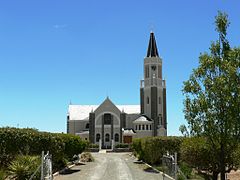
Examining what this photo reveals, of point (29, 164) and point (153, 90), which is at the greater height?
point (153, 90)

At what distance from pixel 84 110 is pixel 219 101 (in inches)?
2797

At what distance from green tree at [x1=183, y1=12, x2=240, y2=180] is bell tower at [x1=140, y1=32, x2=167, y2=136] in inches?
2371

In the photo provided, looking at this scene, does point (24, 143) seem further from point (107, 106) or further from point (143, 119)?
point (107, 106)

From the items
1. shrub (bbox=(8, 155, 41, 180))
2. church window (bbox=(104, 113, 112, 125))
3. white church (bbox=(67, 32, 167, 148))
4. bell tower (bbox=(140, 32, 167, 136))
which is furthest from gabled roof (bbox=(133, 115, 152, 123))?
shrub (bbox=(8, 155, 41, 180))

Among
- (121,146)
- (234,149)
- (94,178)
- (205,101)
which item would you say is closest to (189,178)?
(94,178)

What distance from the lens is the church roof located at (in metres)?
78.3

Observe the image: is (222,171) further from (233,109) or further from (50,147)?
(50,147)

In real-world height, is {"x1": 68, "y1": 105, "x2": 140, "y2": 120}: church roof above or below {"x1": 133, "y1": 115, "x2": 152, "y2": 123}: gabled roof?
above

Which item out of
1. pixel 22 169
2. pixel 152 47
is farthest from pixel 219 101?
pixel 152 47

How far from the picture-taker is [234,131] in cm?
1148

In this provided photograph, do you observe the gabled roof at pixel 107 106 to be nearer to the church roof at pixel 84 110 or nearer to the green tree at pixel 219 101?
the church roof at pixel 84 110

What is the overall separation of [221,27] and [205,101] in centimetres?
279

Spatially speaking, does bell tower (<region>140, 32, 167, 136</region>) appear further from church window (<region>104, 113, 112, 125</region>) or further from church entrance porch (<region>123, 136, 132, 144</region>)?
church window (<region>104, 113, 112, 125</region>)

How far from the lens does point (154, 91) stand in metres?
73.9
